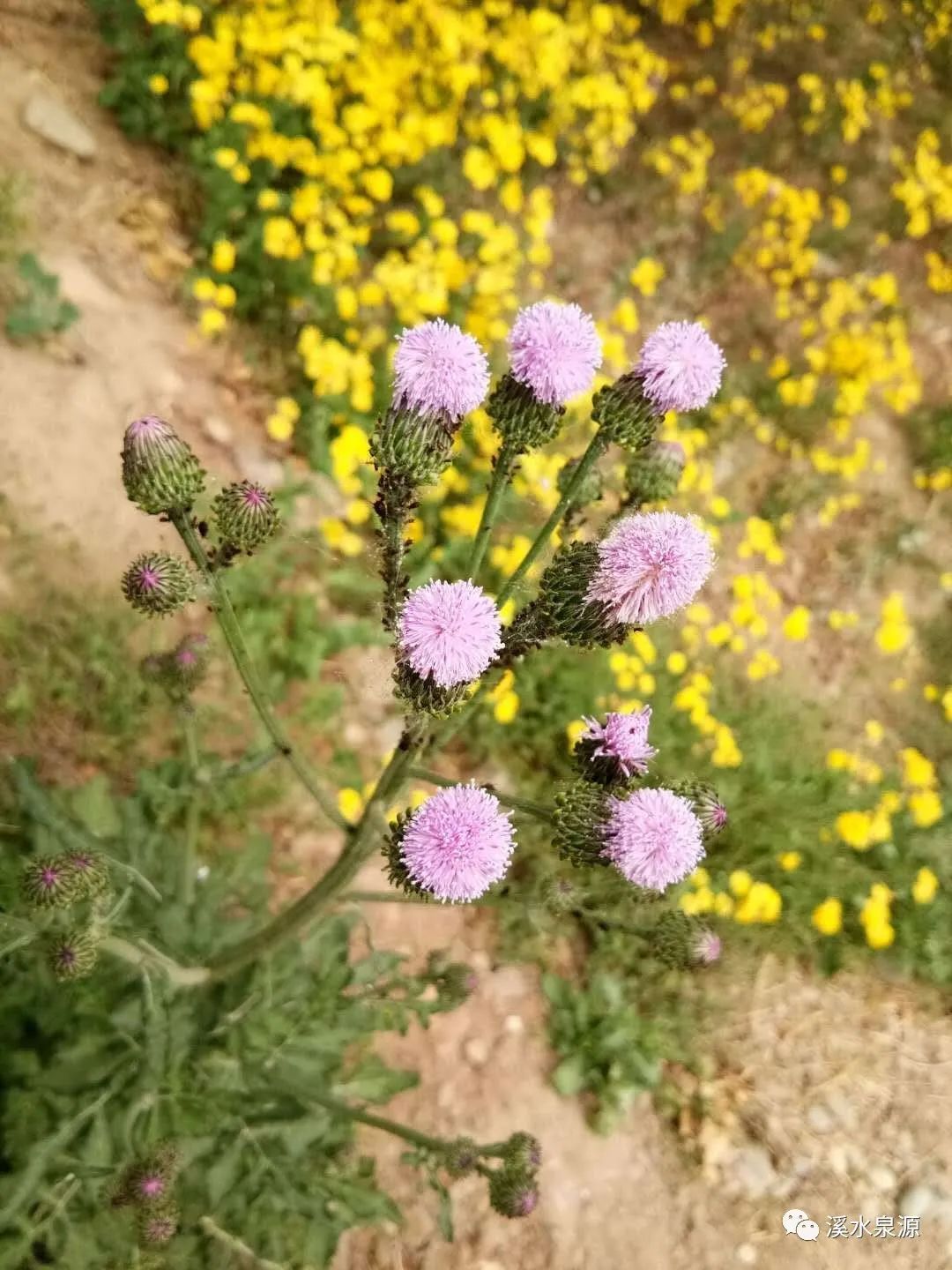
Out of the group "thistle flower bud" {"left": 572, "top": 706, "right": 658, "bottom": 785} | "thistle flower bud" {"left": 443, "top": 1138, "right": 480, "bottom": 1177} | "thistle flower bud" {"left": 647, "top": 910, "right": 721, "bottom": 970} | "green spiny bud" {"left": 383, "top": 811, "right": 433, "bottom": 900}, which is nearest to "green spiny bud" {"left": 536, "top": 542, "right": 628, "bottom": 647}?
"thistle flower bud" {"left": 572, "top": 706, "right": 658, "bottom": 785}

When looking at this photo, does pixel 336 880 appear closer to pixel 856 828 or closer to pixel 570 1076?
pixel 570 1076

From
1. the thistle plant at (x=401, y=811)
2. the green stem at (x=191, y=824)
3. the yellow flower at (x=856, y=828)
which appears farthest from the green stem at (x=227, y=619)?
the yellow flower at (x=856, y=828)

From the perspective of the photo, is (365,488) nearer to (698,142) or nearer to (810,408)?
(810,408)

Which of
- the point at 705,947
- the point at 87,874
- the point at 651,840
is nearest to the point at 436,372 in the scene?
the point at 651,840

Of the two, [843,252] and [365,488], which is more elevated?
[843,252]

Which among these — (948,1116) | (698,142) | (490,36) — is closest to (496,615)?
(948,1116)

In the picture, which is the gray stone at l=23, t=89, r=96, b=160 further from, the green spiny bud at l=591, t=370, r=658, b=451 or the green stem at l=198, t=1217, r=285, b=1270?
the green stem at l=198, t=1217, r=285, b=1270
